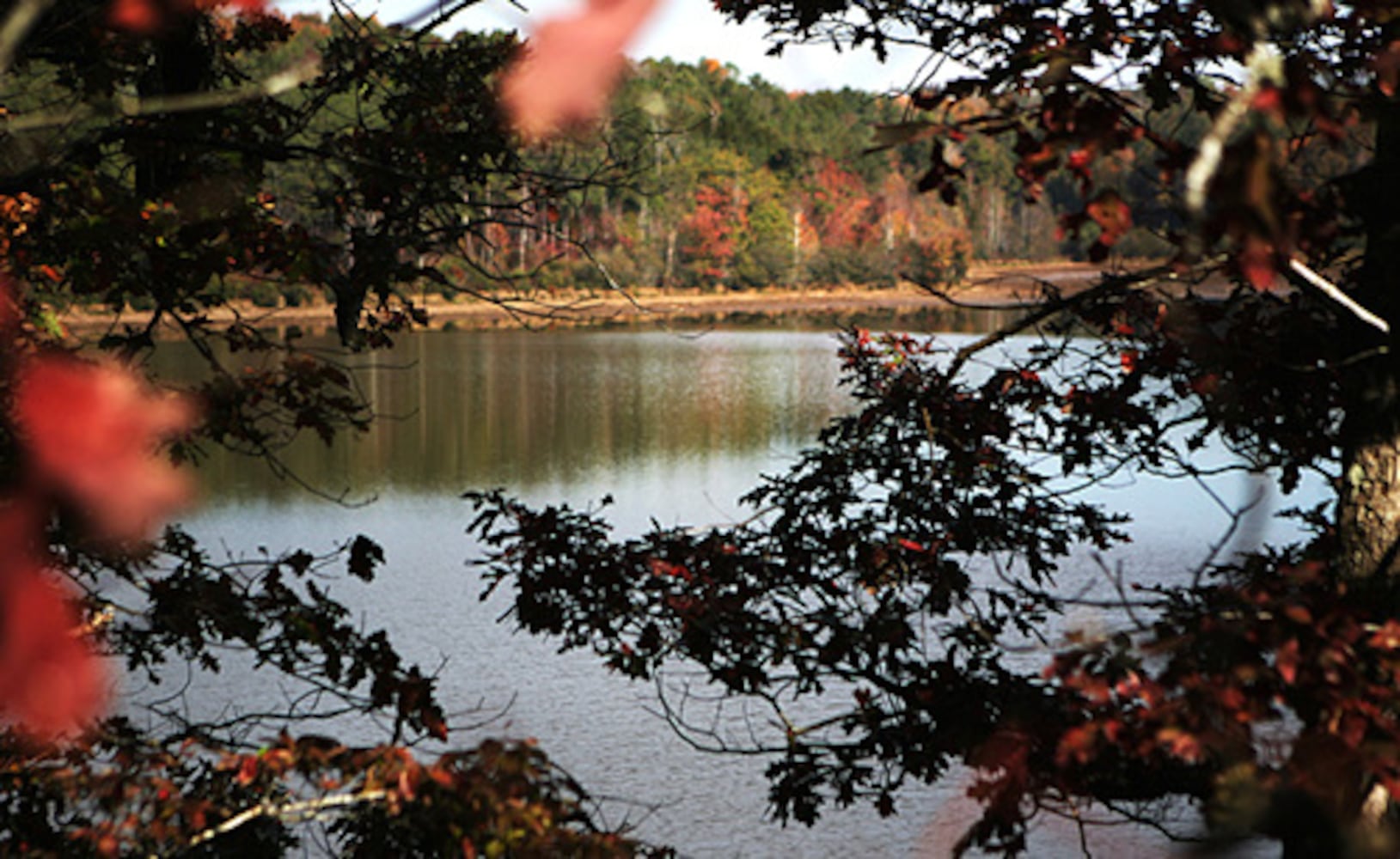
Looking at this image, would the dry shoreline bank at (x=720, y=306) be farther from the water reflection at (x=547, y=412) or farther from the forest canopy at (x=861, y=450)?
the forest canopy at (x=861, y=450)

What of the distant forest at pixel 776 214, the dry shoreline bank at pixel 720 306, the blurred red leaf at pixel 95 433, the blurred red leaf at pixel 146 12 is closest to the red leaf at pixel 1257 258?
the blurred red leaf at pixel 146 12

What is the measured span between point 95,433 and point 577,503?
10.9 m

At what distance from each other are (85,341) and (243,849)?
89.4 inches

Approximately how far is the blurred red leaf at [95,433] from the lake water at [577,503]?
0.74m

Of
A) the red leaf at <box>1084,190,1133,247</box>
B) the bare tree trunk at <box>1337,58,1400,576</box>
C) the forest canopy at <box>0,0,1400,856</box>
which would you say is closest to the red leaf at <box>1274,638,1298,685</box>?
the forest canopy at <box>0,0,1400,856</box>

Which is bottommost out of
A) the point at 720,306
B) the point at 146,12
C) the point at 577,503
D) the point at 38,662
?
the point at 577,503

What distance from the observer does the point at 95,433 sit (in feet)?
12.1

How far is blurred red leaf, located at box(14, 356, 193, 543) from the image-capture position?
3.68m

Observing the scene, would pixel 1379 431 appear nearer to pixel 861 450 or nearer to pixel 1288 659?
pixel 1288 659

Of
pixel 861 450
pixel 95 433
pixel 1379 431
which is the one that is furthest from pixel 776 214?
pixel 1379 431

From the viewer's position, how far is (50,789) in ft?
9.91

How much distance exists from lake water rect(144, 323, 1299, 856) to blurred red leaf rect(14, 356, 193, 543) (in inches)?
29.0

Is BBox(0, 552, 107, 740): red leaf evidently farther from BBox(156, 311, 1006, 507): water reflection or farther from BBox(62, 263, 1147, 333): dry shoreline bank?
BBox(62, 263, 1147, 333): dry shoreline bank

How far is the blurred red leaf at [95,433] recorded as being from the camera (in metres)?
3.68
